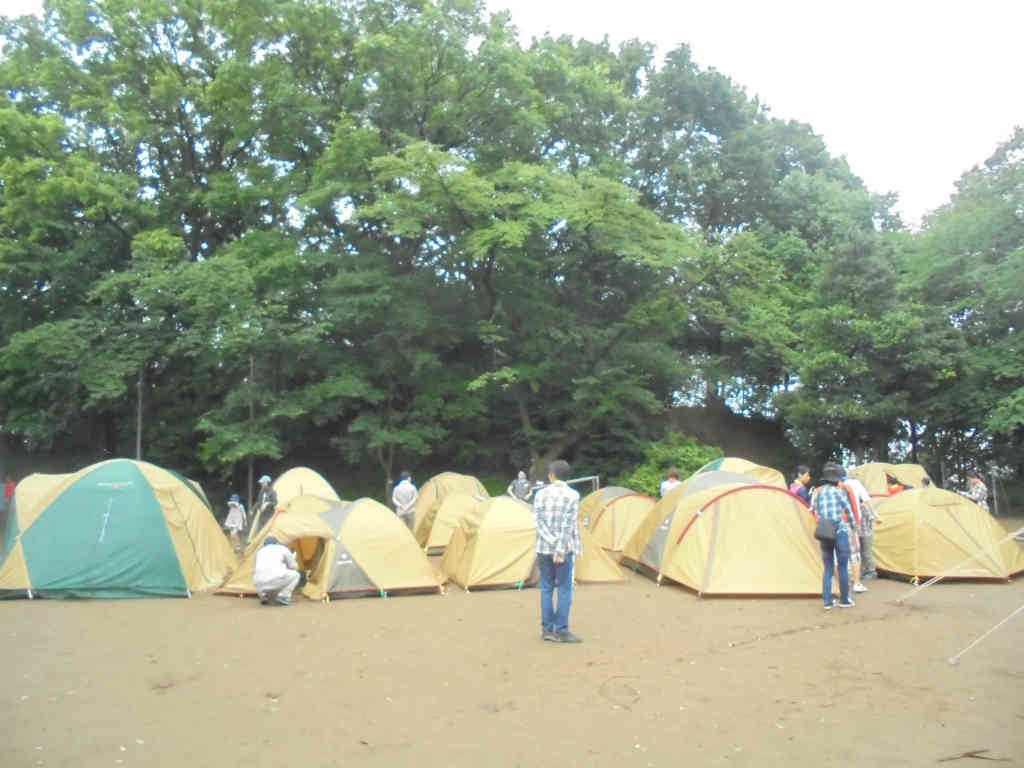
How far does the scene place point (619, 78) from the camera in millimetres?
27688

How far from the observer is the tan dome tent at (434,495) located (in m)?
15.9

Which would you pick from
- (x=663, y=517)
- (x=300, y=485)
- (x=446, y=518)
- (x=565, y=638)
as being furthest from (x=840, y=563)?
(x=300, y=485)

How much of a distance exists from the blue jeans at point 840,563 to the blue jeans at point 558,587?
3.28 metres

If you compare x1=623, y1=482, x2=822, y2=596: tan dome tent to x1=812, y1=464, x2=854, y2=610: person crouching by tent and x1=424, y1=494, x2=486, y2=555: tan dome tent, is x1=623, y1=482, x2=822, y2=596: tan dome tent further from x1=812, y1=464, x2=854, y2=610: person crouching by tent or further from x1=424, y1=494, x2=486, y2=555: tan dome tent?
x1=424, y1=494, x2=486, y2=555: tan dome tent

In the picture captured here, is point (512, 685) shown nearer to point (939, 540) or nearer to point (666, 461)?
point (939, 540)

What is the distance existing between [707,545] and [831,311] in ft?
46.7

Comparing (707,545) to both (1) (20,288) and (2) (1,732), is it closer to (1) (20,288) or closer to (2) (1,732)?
(2) (1,732)

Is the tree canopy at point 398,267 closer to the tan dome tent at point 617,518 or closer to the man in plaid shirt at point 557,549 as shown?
the tan dome tent at point 617,518

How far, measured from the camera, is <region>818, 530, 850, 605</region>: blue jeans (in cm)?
885

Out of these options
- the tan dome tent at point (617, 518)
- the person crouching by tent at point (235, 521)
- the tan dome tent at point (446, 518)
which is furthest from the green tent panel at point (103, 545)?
the tan dome tent at point (617, 518)

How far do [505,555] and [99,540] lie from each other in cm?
542

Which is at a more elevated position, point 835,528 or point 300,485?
point 300,485

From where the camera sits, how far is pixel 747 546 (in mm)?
10125

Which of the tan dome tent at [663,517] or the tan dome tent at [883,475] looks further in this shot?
the tan dome tent at [883,475]
